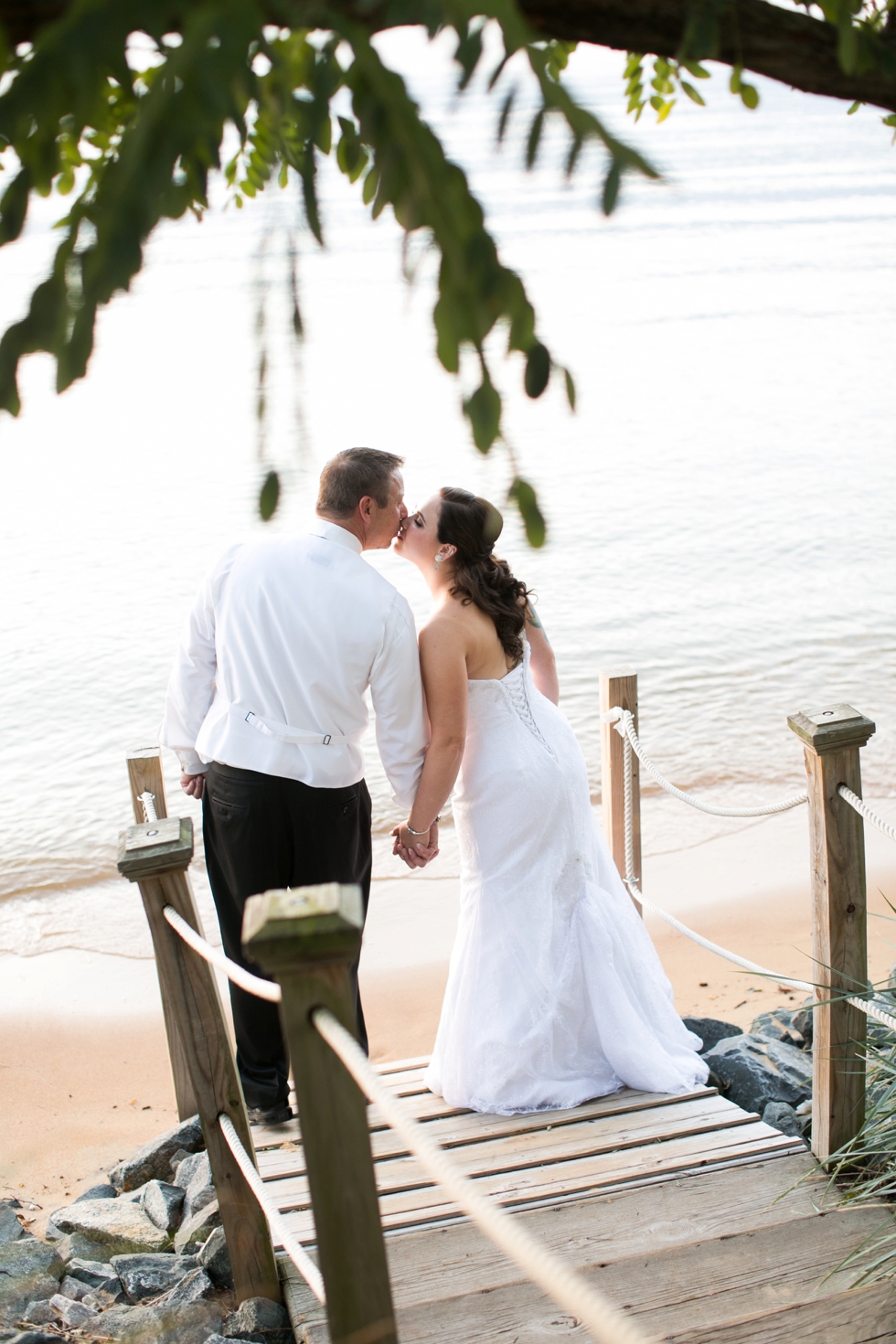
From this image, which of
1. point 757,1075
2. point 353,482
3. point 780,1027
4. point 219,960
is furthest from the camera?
point 780,1027

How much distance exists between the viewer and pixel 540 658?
459 cm

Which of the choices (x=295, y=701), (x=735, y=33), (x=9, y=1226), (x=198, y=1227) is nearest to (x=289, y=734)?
(x=295, y=701)

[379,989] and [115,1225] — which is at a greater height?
[115,1225]

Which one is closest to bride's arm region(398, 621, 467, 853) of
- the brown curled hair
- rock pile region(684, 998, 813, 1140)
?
the brown curled hair

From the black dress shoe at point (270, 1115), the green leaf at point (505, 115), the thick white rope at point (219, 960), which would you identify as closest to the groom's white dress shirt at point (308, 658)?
the thick white rope at point (219, 960)

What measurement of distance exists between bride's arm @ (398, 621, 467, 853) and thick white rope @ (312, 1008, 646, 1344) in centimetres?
236

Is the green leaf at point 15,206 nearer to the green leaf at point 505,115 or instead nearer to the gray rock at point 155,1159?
the green leaf at point 505,115

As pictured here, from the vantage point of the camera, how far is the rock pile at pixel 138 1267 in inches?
127

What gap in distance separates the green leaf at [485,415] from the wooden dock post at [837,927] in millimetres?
2343

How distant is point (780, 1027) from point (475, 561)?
272cm

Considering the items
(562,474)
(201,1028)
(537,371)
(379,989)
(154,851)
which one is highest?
(562,474)

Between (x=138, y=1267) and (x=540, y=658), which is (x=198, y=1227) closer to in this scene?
(x=138, y=1267)

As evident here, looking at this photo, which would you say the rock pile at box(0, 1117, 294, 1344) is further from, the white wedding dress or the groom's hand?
the groom's hand

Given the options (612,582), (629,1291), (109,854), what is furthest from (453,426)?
(629,1291)
